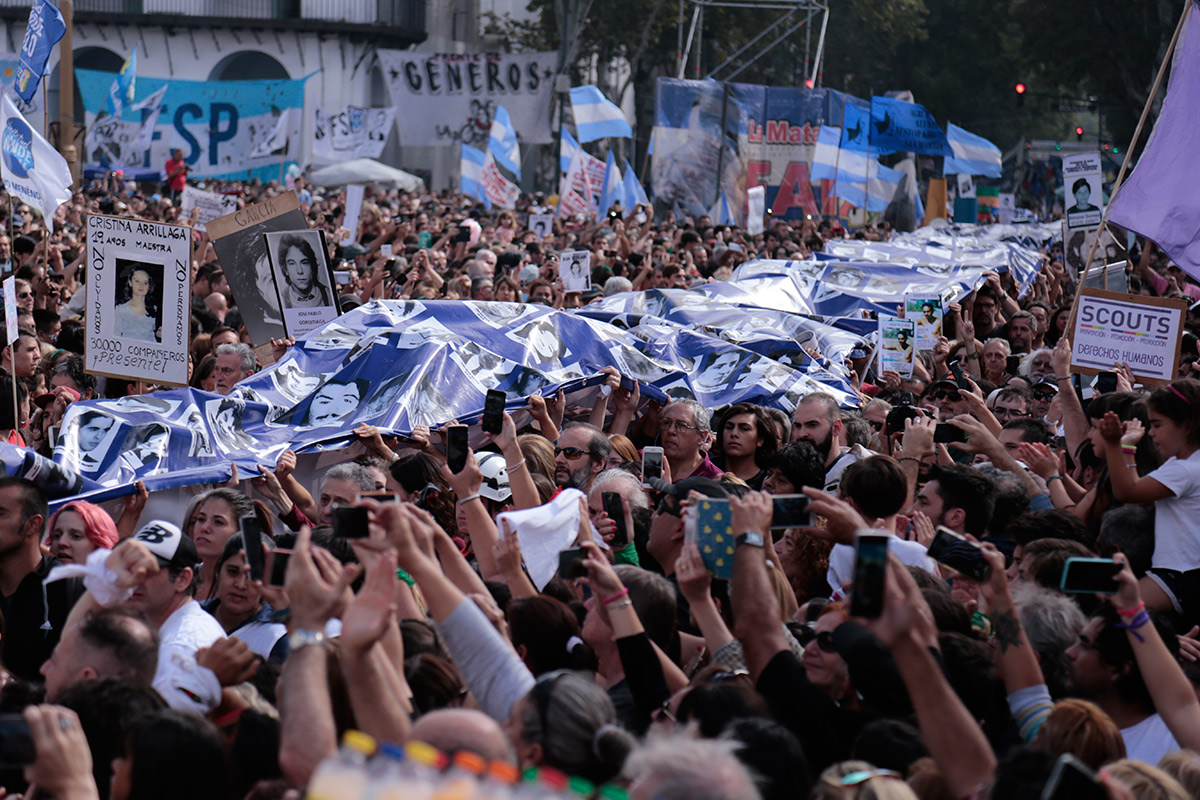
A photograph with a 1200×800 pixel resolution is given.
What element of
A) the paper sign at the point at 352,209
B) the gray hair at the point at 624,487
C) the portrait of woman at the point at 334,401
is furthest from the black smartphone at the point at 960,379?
the paper sign at the point at 352,209

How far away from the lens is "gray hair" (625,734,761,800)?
2.42 metres

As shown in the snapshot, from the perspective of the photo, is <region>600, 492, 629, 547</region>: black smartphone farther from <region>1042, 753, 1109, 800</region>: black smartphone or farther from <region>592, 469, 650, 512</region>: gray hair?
<region>1042, 753, 1109, 800</region>: black smartphone

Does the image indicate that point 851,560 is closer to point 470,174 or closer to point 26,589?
point 26,589

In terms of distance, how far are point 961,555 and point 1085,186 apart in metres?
10.5

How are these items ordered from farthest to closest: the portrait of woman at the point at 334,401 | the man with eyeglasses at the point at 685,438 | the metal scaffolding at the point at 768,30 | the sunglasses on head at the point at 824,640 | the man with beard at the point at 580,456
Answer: the metal scaffolding at the point at 768,30, the portrait of woman at the point at 334,401, the man with eyeglasses at the point at 685,438, the man with beard at the point at 580,456, the sunglasses on head at the point at 824,640

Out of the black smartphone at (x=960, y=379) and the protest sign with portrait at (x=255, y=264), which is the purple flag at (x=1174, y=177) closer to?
the black smartphone at (x=960, y=379)

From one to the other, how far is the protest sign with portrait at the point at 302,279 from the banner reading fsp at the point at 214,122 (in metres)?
21.2

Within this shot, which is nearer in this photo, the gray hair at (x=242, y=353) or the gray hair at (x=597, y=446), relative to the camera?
the gray hair at (x=597, y=446)

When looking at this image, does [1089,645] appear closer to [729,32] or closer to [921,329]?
[921,329]

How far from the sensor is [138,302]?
802cm

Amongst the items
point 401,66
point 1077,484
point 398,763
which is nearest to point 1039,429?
point 1077,484

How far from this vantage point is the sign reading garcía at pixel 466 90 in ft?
118

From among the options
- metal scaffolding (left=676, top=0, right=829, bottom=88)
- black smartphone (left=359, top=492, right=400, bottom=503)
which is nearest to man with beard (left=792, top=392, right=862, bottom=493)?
black smartphone (left=359, top=492, right=400, bottom=503)

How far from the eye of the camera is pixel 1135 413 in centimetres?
629
